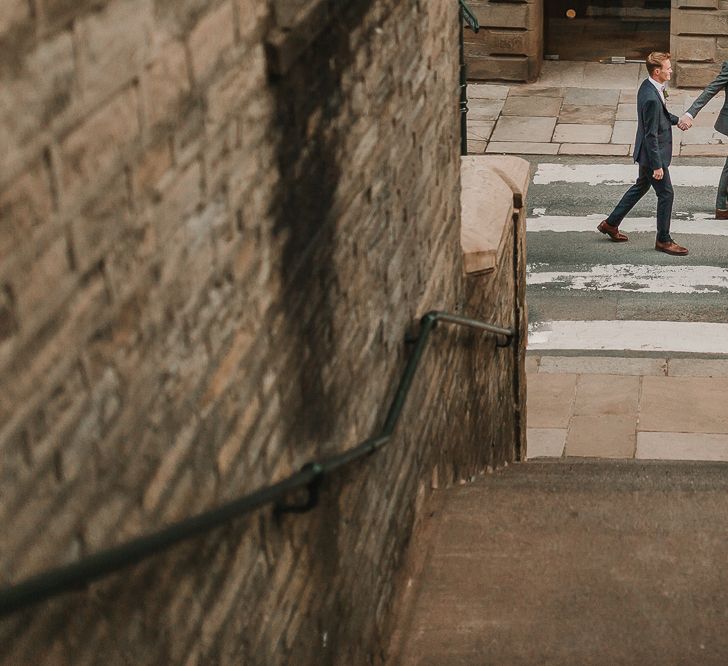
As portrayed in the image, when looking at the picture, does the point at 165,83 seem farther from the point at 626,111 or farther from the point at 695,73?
the point at 695,73

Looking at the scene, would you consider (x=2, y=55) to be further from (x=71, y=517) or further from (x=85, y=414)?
(x=71, y=517)

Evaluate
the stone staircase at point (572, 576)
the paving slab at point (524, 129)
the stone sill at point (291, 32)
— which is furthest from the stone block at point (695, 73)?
the stone sill at point (291, 32)

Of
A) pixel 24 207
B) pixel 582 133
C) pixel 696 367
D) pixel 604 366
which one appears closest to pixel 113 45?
pixel 24 207

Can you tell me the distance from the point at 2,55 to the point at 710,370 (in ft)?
31.2

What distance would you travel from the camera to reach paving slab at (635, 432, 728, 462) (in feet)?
32.9

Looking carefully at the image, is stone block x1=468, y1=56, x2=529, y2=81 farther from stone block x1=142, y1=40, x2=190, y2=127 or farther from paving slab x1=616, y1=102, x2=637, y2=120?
stone block x1=142, y1=40, x2=190, y2=127

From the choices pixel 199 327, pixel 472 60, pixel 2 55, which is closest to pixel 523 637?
pixel 199 327

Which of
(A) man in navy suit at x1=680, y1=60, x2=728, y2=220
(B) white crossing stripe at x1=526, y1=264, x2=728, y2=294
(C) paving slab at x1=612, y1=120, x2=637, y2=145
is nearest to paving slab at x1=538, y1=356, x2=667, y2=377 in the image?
(B) white crossing stripe at x1=526, y1=264, x2=728, y2=294

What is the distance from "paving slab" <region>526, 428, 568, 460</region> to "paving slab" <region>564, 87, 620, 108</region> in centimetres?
870

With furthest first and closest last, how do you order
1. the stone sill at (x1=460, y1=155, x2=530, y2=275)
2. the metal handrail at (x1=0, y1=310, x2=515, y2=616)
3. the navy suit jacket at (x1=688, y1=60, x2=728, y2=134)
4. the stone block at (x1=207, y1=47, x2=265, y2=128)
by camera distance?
the navy suit jacket at (x1=688, y1=60, x2=728, y2=134), the stone sill at (x1=460, y1=155, x2=530, y2=275), the stone block at (x1=207, y1=47, x2=265, y2=128), the metal handrail at (x1=0, y1=310, x2=515, y2=616)

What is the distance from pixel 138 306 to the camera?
3.13 meters

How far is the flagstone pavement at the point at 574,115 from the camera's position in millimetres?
16672

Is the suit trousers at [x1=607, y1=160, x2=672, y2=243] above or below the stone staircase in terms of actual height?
below

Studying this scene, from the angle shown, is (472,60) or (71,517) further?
(472,60)
